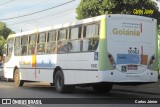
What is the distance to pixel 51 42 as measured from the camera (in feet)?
65.1

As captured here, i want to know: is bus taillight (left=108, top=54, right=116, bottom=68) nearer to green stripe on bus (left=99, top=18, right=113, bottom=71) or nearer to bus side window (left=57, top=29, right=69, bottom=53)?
green stripe on bus (left=99, top=18, right=113, bottom=71)

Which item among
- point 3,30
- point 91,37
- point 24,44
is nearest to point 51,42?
point 24,44

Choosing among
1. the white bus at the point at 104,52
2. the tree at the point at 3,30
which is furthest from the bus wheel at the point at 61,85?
the tree at the point at 3,30

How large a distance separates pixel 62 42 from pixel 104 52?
346 centimetres

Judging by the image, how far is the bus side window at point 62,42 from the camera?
61.1ft

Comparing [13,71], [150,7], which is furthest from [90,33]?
[150,7]

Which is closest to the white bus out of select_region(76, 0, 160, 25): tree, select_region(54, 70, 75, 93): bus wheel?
select_region(54, 70, 75, 93): bus wheel

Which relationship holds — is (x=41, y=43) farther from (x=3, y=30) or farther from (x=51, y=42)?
(x=3, y=30)

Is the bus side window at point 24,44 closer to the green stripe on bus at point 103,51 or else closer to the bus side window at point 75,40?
the bus side window at point 75,40

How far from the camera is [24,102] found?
14.9m

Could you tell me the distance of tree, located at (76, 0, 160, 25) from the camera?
26906 millimetres

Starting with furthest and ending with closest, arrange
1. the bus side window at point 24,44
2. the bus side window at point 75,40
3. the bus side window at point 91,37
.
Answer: the bus side window at point 24,44 < the bus side window at point 75,40 < the bus side window at point 91,37

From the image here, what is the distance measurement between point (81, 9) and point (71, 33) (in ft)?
33.6

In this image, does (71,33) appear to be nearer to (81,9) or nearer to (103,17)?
(103,17)
